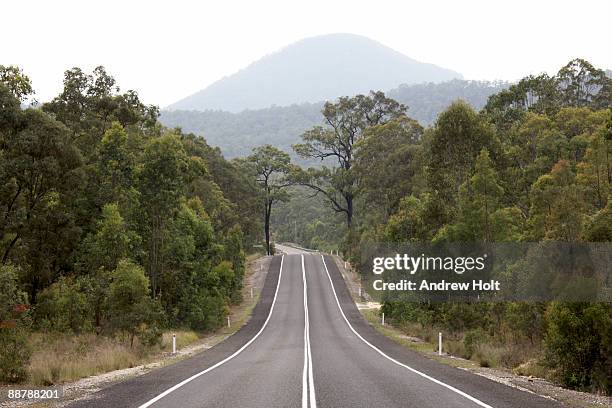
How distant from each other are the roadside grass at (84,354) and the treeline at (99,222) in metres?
1.09

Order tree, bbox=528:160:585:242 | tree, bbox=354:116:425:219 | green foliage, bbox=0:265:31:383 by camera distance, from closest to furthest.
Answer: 1. green foliage, bbox=0:265:31:383
2. tree, bbox=528:160:585:242
3. tree, bbox=354:116:425:219

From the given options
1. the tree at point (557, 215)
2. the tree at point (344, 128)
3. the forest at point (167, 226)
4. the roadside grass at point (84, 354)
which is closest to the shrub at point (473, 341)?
the forest at point (167, 226)

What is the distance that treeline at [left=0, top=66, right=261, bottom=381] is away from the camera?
28797 mm

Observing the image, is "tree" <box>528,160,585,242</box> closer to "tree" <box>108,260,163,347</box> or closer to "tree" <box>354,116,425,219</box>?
"tree" <box>108,260,163,347</box>

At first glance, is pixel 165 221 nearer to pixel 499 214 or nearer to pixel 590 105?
pixel 499 214

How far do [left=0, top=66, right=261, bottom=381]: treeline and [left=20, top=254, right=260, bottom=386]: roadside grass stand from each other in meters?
1.09

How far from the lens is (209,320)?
39156 mm

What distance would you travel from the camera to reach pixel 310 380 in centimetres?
1566

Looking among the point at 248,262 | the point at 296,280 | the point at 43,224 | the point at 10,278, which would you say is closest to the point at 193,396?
the point at 10,278

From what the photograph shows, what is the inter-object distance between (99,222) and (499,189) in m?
23.2

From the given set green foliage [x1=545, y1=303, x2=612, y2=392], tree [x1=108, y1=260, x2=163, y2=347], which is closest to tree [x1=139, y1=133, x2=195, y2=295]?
tree [x1=108, y1=260, x2=163, y2=347]

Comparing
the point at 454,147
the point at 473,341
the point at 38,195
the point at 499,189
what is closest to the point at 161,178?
the point at 38,195

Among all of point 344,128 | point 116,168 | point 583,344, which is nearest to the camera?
point 583,344

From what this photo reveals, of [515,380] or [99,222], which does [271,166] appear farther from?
[515,380]
